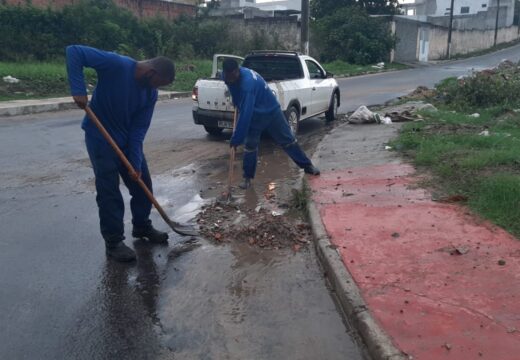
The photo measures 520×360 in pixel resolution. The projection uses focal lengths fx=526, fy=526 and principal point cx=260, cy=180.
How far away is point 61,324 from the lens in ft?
11.8

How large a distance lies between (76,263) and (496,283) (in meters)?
3.44

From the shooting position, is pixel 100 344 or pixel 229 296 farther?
pixel 229 296

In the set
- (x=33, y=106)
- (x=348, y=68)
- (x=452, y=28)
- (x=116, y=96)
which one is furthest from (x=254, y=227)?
(x=452, y=28)

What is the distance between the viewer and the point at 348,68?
33625 millimetres

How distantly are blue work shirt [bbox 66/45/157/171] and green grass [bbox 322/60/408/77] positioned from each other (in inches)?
1058

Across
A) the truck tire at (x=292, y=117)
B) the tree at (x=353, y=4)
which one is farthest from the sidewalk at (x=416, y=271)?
the tree at (x=353, y=4)

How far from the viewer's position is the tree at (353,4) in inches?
1706

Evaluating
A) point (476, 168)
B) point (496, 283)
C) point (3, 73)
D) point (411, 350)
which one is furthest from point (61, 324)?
point (3, 73)

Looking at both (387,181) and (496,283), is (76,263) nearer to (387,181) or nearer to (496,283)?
(496,283)

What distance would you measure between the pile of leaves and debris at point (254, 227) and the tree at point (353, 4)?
1580 inches

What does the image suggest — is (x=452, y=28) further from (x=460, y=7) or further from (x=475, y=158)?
(x=475, y=158)

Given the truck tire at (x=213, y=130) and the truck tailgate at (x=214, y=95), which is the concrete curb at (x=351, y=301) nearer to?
the truck tailgate at (x=214, y=95)

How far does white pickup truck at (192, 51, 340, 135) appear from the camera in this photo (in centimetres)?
991

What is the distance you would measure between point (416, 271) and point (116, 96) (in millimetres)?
2858
